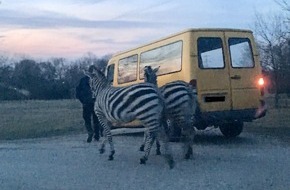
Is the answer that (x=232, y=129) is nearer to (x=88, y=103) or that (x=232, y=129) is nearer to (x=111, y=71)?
(x=88, y=103)

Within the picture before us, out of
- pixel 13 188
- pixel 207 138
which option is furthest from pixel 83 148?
pixel 13 188

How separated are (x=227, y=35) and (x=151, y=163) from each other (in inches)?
183

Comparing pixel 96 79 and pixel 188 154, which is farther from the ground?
pixel 96 79

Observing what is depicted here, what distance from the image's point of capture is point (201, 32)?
16.0 m

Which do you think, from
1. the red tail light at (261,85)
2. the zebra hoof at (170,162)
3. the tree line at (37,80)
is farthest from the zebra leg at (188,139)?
the tree line at (37,80)

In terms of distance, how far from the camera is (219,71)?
15961mm

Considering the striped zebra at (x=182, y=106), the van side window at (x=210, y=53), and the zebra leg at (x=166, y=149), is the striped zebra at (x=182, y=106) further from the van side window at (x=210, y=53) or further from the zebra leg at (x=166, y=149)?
the van side window at (x=210, y=53)

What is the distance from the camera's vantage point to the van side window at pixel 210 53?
625 inches

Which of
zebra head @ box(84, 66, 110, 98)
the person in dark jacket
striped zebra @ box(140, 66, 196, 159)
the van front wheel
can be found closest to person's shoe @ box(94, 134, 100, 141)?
the person in dark jacket

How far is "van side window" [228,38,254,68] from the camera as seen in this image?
1628 centimetres

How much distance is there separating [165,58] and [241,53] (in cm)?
206

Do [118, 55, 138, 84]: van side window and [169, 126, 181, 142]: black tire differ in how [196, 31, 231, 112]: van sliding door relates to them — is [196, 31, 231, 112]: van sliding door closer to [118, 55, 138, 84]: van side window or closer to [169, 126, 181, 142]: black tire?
[169, 126, 181, 142]: black tire

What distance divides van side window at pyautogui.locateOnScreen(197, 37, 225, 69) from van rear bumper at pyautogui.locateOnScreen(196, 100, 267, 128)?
1172 mm

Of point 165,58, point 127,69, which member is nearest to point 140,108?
point 165,58
